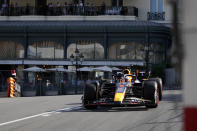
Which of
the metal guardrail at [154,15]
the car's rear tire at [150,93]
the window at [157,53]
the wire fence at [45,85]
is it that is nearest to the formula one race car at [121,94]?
the car's rear tire at [150,93]

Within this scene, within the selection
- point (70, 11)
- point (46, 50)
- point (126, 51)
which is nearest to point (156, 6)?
point (126, 51)

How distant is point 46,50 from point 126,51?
7752 millimetres

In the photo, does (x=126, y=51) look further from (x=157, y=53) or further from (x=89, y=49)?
(x=89, y=49)

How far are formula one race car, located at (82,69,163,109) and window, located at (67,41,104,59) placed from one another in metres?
24.4

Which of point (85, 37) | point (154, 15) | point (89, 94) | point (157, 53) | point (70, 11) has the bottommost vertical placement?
point (89, 94)

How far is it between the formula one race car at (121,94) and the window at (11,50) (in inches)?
1034

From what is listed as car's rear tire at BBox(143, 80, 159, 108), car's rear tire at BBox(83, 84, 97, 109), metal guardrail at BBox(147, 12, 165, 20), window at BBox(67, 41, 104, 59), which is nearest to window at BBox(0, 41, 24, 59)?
window at BBox(67, 41, 104, 59)

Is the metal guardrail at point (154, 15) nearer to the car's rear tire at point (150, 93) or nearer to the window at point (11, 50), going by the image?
the window at point (11, 50)

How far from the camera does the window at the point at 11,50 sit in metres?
39.8

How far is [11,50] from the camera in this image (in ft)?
131

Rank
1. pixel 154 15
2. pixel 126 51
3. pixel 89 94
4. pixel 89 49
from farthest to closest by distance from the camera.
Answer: pixel 154 15 < pixel 89 49 < pixel 126 51 < pixel 89 94

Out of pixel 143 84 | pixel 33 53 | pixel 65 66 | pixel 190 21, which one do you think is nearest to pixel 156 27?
pixel 65 66

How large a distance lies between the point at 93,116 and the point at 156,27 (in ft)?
91.0

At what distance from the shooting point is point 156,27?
3866 centimetres
